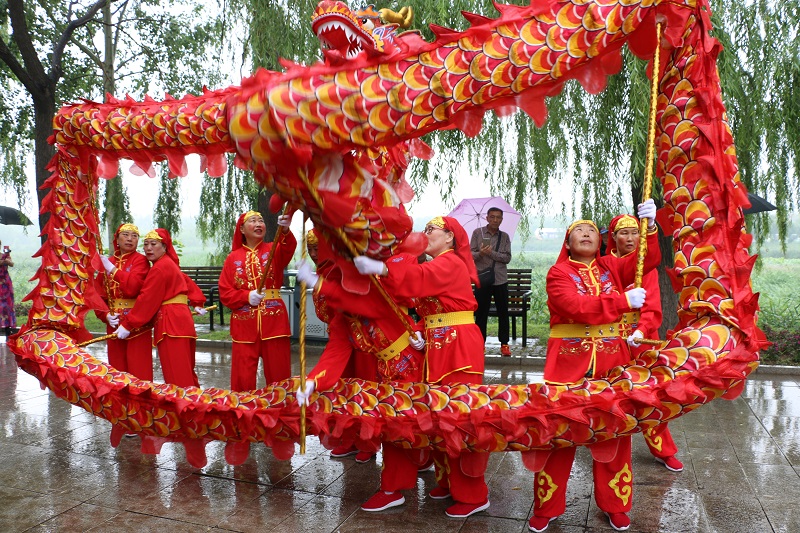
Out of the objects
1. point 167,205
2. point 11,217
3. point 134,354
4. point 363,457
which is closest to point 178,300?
point 134,354

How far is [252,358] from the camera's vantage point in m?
4.91

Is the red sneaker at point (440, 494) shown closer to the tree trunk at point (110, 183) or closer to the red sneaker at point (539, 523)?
the red sneaker at point (539, 523)

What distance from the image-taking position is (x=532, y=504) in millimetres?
3617

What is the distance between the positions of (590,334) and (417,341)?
93 cm

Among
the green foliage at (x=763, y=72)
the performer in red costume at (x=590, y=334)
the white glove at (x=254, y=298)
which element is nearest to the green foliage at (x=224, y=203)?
the white glove at (x=254, y=298)

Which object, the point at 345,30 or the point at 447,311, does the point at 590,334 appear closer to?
the point at 447,311

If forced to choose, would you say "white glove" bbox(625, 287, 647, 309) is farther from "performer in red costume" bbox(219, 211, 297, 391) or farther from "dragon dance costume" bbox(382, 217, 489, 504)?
"performer in red costume" bbox(219, 211, 297, 391)

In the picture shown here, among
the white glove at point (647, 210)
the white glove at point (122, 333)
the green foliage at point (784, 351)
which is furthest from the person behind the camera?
the green foliage at point (784, 351)

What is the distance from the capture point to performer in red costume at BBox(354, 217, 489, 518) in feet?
10.9

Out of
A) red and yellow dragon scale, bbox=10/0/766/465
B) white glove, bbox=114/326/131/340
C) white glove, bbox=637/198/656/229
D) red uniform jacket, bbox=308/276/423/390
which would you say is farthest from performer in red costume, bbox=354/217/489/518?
white glove, bbox=114/326/131/340

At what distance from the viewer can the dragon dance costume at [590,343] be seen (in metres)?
3.22

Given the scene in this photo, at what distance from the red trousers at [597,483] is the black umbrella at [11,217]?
33.8 feet

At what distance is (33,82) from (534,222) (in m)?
6.66

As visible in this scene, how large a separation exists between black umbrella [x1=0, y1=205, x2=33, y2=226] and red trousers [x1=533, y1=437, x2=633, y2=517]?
1031 centimetres
